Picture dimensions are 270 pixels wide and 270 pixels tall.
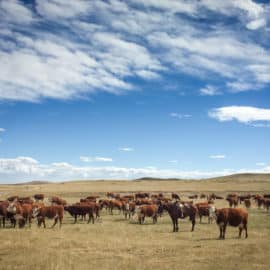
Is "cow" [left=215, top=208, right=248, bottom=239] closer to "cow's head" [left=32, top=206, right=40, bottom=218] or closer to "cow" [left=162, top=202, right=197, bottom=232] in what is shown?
"cow" [left=162, top=202, right=197, bottom=232]

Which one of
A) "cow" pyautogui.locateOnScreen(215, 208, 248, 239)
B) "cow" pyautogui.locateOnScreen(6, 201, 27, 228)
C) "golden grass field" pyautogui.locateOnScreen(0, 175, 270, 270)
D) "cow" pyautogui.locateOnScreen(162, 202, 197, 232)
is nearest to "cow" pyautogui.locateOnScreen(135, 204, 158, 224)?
"cow" pyautogui.locateOnScreen(162, 202, 197, 232)

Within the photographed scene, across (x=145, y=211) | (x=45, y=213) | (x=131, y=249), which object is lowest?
(x=131, y=249)

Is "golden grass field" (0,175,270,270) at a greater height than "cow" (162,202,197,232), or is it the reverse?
"cow" (162,202,197,232)

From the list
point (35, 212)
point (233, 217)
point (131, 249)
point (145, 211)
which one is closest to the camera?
point (131, 249)

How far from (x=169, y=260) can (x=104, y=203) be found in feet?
69.8

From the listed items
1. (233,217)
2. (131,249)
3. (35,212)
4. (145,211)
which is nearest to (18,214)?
(35,212)

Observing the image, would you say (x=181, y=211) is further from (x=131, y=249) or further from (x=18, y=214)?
(x=18, y=214)

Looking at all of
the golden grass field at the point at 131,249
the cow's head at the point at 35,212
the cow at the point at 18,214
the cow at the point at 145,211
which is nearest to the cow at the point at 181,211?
the golden grass field at the point at 131,249

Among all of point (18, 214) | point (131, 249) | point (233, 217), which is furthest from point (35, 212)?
point (233, 217)

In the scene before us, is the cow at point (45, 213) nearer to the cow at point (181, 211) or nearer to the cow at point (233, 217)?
the cow at point (181, 211)

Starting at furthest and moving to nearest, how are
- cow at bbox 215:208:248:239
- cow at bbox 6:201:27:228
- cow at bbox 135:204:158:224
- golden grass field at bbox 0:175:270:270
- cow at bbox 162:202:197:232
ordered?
cow at bbox 135:204:158:224 → cow at bbox 6:201:27:228 → cow at bbox 162:202:197:232 → cow at bbox 215:208:248:239 → golden grass field at bbox 0:175:270:270

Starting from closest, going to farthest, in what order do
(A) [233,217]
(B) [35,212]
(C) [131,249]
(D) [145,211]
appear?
(C) [131,249], (A) [233,217], (B) [35,212], (D) [145,211]

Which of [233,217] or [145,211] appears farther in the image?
[145,211]

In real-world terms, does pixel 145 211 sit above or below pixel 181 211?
below
